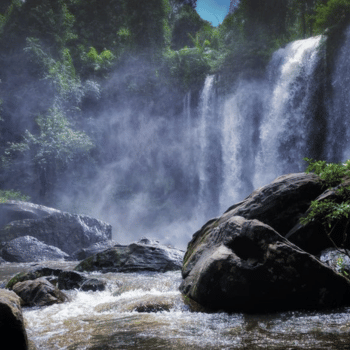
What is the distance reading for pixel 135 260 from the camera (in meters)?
9.70

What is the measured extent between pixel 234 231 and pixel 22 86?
21.6 m

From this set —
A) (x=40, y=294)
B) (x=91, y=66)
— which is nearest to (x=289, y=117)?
(x=91, y=66)

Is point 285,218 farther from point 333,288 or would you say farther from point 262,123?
point 262,123

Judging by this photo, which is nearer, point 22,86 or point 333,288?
point 333,288

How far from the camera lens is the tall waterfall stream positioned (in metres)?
3.52

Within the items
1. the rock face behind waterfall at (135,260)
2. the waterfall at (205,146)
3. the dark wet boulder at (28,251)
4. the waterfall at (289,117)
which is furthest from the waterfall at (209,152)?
the rock face behind waterfall at (135,260)

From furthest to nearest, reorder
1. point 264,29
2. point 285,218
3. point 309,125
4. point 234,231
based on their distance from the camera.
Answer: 1. point 264,29
2. point 309,125
3. point 285,218
4. point 234,231

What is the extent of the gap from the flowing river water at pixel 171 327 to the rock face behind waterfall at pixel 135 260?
3751mm

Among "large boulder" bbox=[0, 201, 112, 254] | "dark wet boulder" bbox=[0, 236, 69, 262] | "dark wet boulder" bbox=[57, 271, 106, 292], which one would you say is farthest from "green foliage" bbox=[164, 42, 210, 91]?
"dark wet boulder" bbox=[57, 271, 106, 292]

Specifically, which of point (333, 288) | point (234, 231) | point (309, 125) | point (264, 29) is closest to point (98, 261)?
point (234, 231)

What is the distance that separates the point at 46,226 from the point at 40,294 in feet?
36.5

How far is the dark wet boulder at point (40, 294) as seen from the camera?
584 centimetres

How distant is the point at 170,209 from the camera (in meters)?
24.5

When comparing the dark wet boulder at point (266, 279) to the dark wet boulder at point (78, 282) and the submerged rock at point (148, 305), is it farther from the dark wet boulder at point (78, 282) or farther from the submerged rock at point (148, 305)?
the dark wet boulder at point (78, 282)
